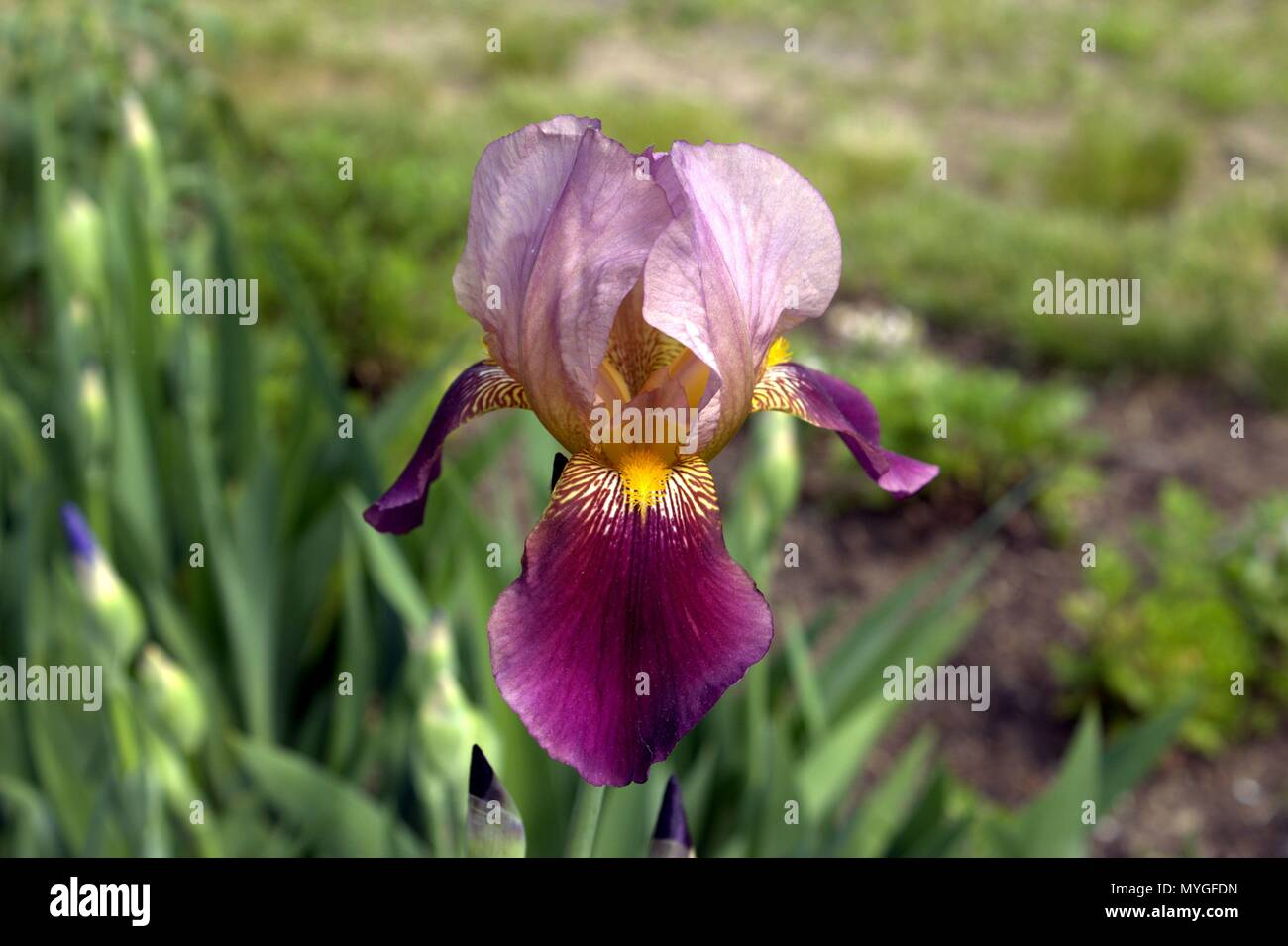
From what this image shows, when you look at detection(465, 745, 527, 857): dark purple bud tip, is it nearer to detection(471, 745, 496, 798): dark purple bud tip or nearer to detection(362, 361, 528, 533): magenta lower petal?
detection(471, 745, 496, 798): dark purple bud tip

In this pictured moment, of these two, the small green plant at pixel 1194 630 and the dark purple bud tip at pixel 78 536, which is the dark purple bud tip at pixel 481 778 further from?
the small green plant at pixel 1194 630

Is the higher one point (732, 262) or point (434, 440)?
point (732, 262)

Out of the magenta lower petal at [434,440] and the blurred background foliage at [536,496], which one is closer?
the magenta lower petal at [434,440]

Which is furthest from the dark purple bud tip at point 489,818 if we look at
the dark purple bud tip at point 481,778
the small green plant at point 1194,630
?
the small green plant at point 1194,630

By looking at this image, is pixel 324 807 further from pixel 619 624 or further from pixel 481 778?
pixel 619 624

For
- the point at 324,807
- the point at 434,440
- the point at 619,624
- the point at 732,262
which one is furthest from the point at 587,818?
the point at 324,807

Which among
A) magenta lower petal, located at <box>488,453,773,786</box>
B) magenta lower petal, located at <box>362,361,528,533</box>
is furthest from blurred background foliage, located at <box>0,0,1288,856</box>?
magenta lower petal, located at <box>488,453,773,786</box>
